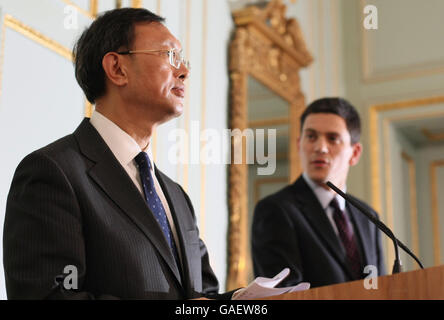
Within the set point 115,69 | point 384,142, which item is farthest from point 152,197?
point 384,142

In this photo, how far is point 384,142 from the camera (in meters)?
4.27

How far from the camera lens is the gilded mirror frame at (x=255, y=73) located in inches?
116

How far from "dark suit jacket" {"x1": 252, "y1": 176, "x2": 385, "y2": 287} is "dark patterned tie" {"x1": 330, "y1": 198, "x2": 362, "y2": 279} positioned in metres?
0.04

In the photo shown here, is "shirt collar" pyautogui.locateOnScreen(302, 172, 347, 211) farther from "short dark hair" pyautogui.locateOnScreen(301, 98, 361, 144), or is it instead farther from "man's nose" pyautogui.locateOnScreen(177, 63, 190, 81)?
"man's nose" pyautogui.locateOnScreen(177, 63, 190, 81)

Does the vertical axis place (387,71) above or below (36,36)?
above

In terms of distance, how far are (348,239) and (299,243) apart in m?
0.21

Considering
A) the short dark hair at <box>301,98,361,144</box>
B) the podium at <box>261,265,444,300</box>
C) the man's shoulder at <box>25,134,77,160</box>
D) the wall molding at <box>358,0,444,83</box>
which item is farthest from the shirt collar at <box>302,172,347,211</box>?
the wall molding at <box>358,0,444,83</box>

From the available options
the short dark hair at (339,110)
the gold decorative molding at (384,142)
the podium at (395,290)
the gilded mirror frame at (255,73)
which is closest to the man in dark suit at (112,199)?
the podium at (395,290)

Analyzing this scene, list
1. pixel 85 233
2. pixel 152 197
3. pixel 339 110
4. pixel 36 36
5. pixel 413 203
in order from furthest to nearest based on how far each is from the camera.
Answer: pixel 413 203
pixel 339 110
pixel 36 36
pixel 152 197
pixel 85 233

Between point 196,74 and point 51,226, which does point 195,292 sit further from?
point 196,74

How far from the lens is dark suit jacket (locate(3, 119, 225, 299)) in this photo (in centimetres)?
126

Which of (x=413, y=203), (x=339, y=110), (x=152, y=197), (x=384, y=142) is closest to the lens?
(x=152, y=197)

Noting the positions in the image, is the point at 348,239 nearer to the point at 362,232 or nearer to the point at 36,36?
the point at 362,232
